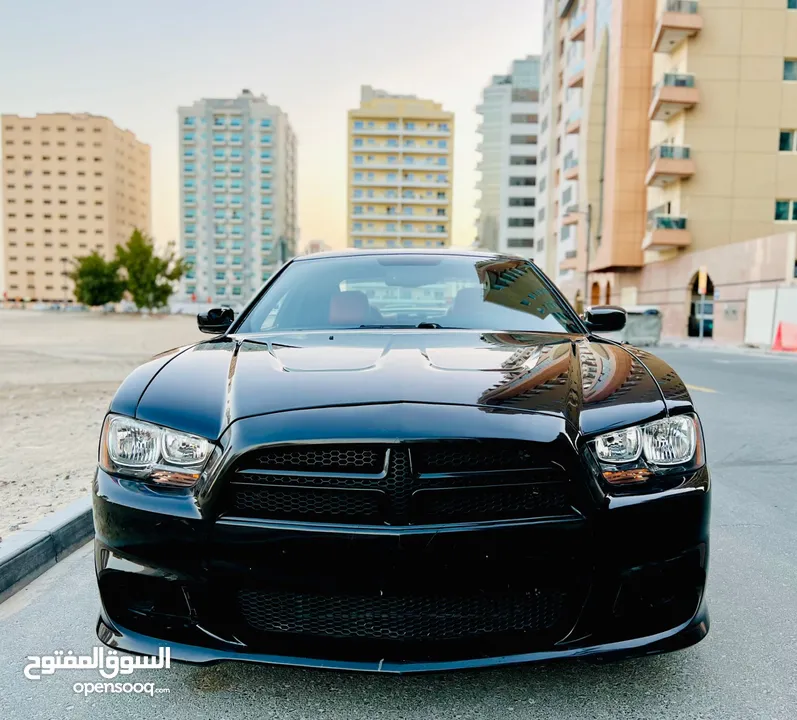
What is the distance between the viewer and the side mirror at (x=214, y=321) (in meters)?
3.59

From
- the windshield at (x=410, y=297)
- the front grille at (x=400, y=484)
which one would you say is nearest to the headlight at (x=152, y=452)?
the front grille at (x=400, y=484)

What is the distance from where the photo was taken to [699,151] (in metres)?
34.4

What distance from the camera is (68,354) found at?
1571cm

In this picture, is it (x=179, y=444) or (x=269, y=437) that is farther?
(x=179, y=444)

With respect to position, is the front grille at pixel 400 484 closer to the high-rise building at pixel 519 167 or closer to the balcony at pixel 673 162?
the balcony at pixel 673 162

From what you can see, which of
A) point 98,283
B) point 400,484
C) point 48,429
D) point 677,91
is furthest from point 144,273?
point 400,484

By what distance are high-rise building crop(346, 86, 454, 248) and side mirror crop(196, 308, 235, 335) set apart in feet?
347

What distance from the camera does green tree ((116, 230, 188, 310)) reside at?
201 ft

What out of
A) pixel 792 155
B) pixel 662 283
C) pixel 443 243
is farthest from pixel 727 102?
pixel 443 243

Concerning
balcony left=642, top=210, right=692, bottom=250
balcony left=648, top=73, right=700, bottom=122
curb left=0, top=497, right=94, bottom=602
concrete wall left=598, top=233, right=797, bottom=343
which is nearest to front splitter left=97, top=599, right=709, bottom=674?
curb left=0, top=497, right=94, bottom=602

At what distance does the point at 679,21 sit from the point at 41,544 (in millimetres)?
37589

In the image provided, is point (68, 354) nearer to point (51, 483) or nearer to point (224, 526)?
point (51, 483)

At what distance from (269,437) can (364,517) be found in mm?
328

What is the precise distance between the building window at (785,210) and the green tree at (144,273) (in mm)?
47980
